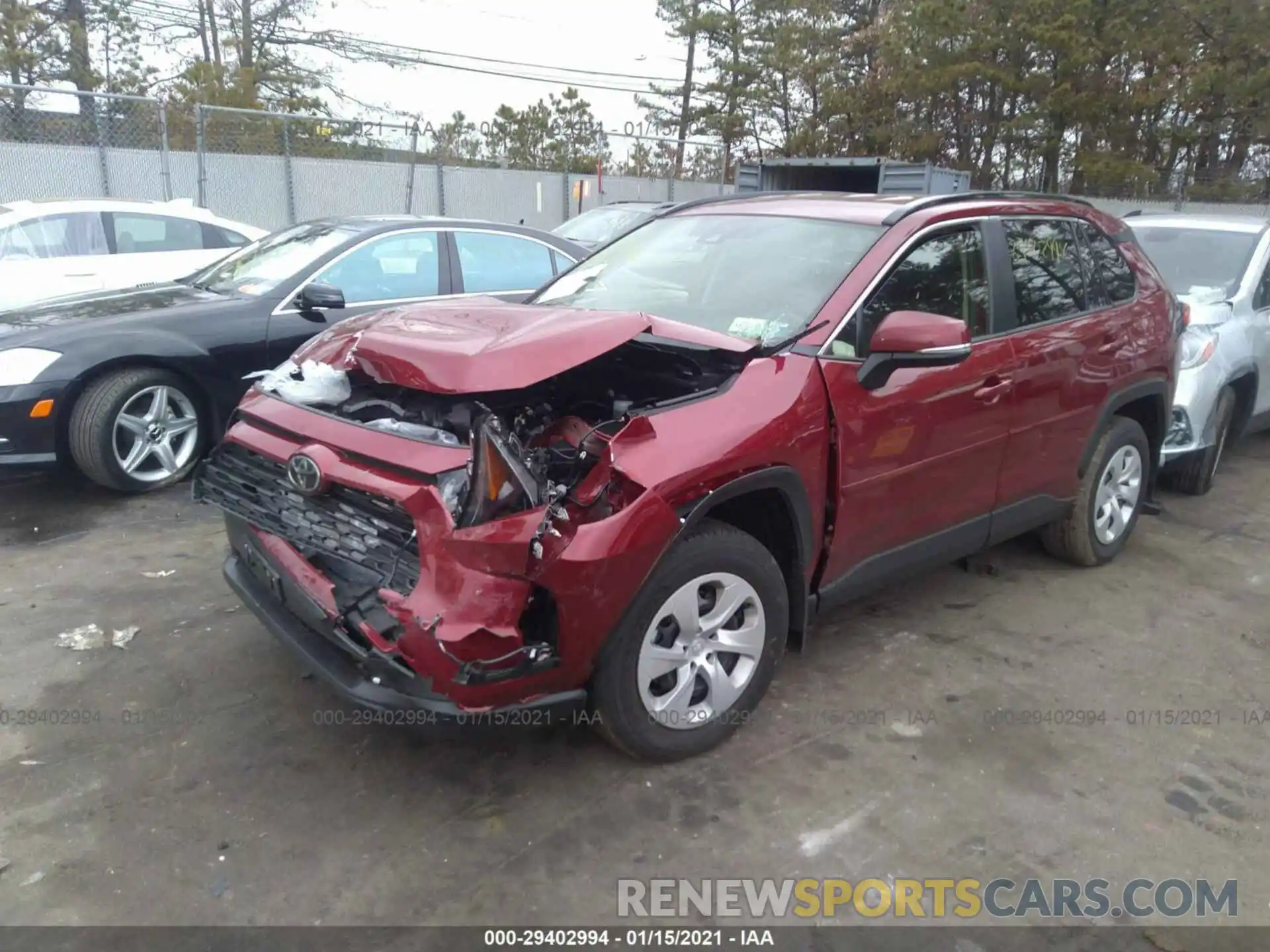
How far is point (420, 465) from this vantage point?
2.68 meters

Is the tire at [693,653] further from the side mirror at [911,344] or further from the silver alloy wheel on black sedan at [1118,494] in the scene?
the silver alloy wheel on black sedan at [1118,494]

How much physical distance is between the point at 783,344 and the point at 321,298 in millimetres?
2855

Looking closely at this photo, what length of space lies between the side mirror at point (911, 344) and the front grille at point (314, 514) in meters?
1.68

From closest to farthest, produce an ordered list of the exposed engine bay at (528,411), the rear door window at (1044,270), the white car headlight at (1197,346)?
the exposed engine bay at (528,411)
the rear door window at (1044,270)
the white car headlight at (1197,346)

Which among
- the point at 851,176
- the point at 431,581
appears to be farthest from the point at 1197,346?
the point at 851,176

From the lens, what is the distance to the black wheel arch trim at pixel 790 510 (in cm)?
285

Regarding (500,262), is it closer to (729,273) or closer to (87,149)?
(729,273)

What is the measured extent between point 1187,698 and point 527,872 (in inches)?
108

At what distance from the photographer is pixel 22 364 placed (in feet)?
16.1

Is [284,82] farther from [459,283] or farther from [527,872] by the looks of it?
[527,872]

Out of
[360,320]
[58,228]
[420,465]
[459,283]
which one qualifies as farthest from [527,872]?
[58,228]

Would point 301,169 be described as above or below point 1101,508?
above

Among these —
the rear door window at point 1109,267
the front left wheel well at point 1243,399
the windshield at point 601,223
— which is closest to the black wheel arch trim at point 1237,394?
the front left wheel well at point 1243,399

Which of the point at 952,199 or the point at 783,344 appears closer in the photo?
the point at 783,344
